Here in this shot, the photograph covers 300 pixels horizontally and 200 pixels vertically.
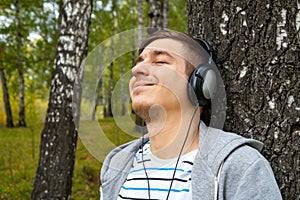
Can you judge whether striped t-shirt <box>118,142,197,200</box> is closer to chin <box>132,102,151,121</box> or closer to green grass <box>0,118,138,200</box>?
chin <box>132,102,151,121</box>

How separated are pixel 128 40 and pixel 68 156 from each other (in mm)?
2995

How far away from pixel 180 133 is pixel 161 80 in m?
0.27

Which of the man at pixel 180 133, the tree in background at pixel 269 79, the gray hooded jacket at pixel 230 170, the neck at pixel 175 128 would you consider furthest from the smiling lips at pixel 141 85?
the tree in background at pixel 269 79

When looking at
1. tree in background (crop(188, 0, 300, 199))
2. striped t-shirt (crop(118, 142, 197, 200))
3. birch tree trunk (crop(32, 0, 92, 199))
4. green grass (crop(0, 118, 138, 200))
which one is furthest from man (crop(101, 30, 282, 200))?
birch tree trunk (crop(32, 0, 92, 199))

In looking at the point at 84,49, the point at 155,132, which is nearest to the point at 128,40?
the point at 155,132

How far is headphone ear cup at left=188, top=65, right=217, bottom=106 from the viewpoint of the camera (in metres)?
1.62

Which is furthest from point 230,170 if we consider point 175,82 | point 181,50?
point 181,50

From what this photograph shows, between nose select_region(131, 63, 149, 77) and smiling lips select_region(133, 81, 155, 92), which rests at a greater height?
nose select_region(131, 63, 149, 77)

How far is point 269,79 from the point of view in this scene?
5.55 ft

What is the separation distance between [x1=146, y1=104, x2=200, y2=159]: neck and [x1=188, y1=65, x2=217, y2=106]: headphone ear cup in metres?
0.08

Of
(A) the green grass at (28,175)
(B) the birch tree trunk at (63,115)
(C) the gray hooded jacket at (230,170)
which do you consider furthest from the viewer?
(A) the green grass at (28,175)

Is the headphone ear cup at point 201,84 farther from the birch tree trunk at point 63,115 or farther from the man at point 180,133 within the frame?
the birch tree trunk at point 63,115

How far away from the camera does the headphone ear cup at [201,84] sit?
5.30 feet

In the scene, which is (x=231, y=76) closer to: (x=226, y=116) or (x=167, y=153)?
(x=226, y=116)
